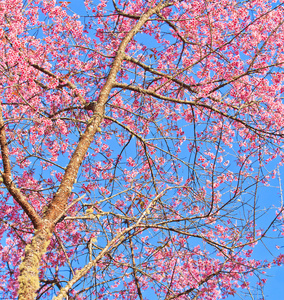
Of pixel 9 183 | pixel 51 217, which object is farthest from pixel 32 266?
pixel 9 183

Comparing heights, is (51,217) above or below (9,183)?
below

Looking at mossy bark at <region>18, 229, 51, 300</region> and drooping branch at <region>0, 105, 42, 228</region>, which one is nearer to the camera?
mossy bark at <region>18, 229, 51, 300</region>

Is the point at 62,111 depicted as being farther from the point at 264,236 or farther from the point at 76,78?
the point at 264,236

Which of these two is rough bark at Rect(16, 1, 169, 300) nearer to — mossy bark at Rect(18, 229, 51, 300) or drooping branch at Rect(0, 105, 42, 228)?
mossy bark at Rect(18, 229, 51, 300)

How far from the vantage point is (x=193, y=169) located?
16.3 feet

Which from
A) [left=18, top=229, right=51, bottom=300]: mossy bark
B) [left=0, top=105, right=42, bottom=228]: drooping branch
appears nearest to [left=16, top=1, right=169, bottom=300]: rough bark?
[left=18, top=229, right=51, bottom=300]: mossy bark

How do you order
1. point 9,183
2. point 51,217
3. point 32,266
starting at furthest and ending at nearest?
point 51,217 → point 9,183 → point 32,266

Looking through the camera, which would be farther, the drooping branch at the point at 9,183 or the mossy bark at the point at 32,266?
the drooping branch at the point at 9,183

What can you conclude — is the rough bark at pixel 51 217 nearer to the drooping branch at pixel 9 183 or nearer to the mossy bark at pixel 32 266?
the mossy bark at pixel 32 266

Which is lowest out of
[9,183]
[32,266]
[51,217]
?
[32,266]

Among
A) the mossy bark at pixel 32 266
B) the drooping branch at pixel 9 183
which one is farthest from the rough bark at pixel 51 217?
the drooping branch at pixel 9 183

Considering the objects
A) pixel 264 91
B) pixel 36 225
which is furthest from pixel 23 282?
pixel 264 91

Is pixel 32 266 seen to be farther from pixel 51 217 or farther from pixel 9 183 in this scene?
pixel 9 183

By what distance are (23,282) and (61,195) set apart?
3.55 ft
